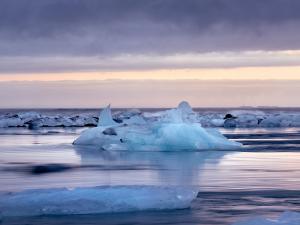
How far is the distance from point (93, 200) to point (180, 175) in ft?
16.9

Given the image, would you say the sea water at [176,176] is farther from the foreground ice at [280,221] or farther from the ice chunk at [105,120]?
the ice chunk at [105,120]

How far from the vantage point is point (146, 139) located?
22.7 m

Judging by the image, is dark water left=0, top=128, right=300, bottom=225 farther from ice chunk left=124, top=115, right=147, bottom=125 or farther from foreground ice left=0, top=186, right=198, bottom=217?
ice chunk left=124, top=115, right=147, bottom=125

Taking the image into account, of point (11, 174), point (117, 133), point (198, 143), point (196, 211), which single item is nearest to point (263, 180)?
point (196, 211)

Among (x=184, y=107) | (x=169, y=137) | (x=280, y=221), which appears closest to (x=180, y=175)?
(x=280, y=221)

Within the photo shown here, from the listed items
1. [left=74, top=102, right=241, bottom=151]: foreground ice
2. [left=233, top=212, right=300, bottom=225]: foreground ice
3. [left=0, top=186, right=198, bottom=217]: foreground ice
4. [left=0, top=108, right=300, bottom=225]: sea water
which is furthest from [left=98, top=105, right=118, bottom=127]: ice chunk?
[left=233, top=212, right=300, bottom=225]: foreground ice

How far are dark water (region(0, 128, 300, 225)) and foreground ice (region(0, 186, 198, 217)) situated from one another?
169 millimetres

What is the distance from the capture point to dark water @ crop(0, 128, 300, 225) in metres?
8.98

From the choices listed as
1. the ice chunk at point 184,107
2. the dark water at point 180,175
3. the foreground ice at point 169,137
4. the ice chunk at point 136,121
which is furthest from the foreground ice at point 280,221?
the ice chunk at point 136,121

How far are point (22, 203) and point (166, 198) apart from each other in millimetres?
1794

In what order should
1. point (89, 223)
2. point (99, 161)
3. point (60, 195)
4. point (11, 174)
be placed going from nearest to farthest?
point (89, 223)
point (60, 195)
point (11, 174)
point (99, 161)

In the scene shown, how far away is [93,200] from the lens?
916cm

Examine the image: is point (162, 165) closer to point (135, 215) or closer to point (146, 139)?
point (146, 139)

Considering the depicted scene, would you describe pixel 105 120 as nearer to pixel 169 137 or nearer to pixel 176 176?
pixel 169 137
